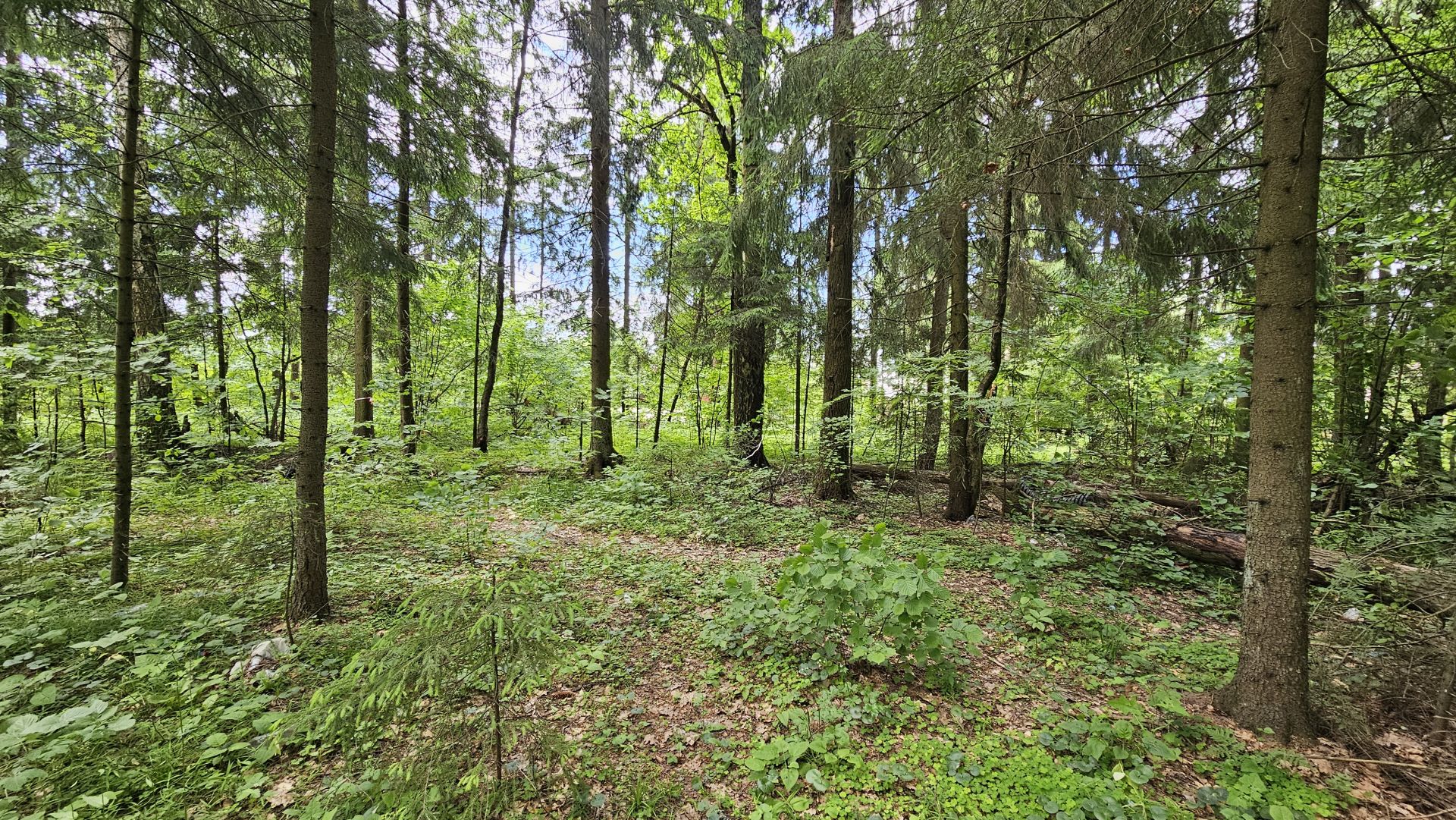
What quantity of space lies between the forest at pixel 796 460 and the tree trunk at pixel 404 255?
8 centimetres

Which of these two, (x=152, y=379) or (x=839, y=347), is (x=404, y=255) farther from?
(x=839, y=347)

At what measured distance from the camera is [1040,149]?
13.6 feet

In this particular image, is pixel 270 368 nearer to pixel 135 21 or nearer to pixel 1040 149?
pixel 135 21

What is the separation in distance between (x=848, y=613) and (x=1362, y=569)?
3.69 m

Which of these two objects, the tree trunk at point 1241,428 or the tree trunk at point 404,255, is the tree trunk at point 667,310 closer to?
the tree trunk at point 404,255

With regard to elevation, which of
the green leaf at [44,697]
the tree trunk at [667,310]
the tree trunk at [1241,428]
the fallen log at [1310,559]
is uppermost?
the tree trunk at [667,310]

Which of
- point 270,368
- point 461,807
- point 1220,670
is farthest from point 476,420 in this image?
point 1220,670

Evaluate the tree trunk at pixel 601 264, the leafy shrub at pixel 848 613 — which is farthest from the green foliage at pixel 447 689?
the tree trunk at pixel 601 264

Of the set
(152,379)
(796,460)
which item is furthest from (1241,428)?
(152,379)

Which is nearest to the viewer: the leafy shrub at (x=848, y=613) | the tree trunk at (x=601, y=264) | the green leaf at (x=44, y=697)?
the green leaf at (x=44, y=697)

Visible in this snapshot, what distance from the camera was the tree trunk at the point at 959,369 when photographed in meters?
5.92

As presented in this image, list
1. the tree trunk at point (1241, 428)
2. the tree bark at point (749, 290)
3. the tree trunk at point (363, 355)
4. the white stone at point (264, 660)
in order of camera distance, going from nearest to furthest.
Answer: the white stone at point (264, 660) → the tree trunk at point (1241, 428) → the tree bark at point (749, 290) → the tree trunk at point (363, 355)

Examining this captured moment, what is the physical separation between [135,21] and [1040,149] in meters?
7.06

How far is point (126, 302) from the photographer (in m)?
3.73
